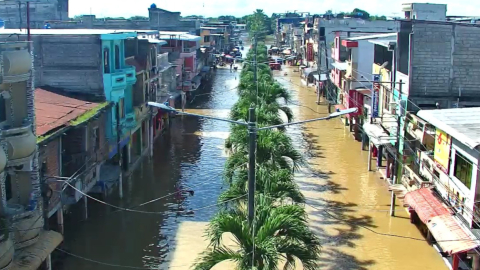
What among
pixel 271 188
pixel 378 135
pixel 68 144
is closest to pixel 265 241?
pixel 271 188

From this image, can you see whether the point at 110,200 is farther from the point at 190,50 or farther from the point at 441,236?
the point at 190,50

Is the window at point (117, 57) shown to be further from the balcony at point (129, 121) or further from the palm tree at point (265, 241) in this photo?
the palm tree at point (265, 241)

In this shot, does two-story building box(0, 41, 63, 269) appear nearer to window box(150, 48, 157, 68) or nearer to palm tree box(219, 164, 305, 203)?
palm tree box(219, 164, 305, 203)

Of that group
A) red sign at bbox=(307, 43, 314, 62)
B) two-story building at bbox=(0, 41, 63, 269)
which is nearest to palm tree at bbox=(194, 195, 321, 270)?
two-story building at bbox=(0, 41, 63, 269)

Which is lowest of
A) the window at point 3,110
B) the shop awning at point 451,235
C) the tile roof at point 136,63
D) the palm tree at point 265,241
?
the shop awning at point 451,235

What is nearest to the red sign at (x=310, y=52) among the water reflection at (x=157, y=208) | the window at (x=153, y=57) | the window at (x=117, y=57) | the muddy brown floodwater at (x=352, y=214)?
the muddy brown floodwater at (x=352, y=214)
